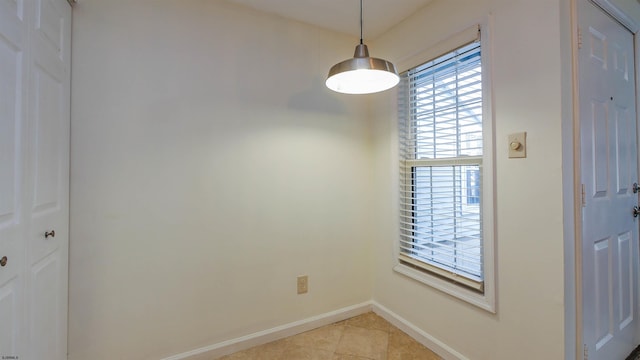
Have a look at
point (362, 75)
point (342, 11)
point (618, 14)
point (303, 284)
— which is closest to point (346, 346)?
point (303, 284)

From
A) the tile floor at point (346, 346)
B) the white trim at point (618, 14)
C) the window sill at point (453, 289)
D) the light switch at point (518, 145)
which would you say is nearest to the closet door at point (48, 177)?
the tile floor at point (346, 346)

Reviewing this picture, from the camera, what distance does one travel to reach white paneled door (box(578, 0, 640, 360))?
140cm

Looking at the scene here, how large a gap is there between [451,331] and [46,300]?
221 centimetres

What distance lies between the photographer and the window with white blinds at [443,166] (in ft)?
5.56

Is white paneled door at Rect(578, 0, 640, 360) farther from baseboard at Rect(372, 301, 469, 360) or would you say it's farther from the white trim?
baseboard at Rect(372, 301, 469, 360)

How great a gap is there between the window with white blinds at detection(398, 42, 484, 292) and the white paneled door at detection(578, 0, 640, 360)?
1.55 ft

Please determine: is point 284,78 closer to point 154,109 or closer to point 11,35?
point 154,109

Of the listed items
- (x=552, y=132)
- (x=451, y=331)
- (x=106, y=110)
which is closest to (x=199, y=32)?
(x=106, y=110)

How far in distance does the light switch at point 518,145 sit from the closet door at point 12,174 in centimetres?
215

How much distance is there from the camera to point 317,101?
2.25 meters

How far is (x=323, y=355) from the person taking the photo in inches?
74.7

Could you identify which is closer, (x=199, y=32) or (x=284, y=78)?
(x=199, y=32)

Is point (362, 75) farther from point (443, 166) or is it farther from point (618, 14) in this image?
point (618, 14)

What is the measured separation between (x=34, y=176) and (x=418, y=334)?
7.82ft
